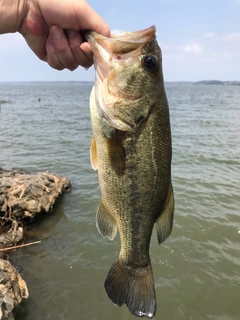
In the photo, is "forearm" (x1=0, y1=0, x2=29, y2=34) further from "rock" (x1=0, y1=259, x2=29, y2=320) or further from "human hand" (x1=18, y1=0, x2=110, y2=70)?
"rock" (x1=0, y1=259, x2=29, y2=320)

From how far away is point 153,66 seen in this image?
2.24 metres

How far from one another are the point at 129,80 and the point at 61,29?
2.36 feet

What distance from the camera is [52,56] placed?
2.60 metres

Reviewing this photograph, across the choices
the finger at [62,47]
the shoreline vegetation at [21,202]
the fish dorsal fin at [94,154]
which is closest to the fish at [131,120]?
the fish dorsal fin at [94,154]

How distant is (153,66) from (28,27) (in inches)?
46.7

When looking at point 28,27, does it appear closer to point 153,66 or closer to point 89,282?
point 153,66

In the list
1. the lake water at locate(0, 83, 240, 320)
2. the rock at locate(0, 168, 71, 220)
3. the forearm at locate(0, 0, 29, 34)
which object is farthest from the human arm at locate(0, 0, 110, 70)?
the rock at locate(0, 168, 71, 220)

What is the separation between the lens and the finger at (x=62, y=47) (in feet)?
7.91

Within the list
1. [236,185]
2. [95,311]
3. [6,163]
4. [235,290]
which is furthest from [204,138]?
[95,311]

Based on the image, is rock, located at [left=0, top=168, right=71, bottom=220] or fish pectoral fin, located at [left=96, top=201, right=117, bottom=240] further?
rock, located at [left=0, top=168, right=71, bottom=220]

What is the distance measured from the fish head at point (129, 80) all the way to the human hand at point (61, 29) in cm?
14

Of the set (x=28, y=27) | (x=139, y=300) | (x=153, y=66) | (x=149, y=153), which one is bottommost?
(x=139, y=300)

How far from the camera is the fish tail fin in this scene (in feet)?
8.50

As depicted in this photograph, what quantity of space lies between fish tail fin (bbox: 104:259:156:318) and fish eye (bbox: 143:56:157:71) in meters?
1.73
